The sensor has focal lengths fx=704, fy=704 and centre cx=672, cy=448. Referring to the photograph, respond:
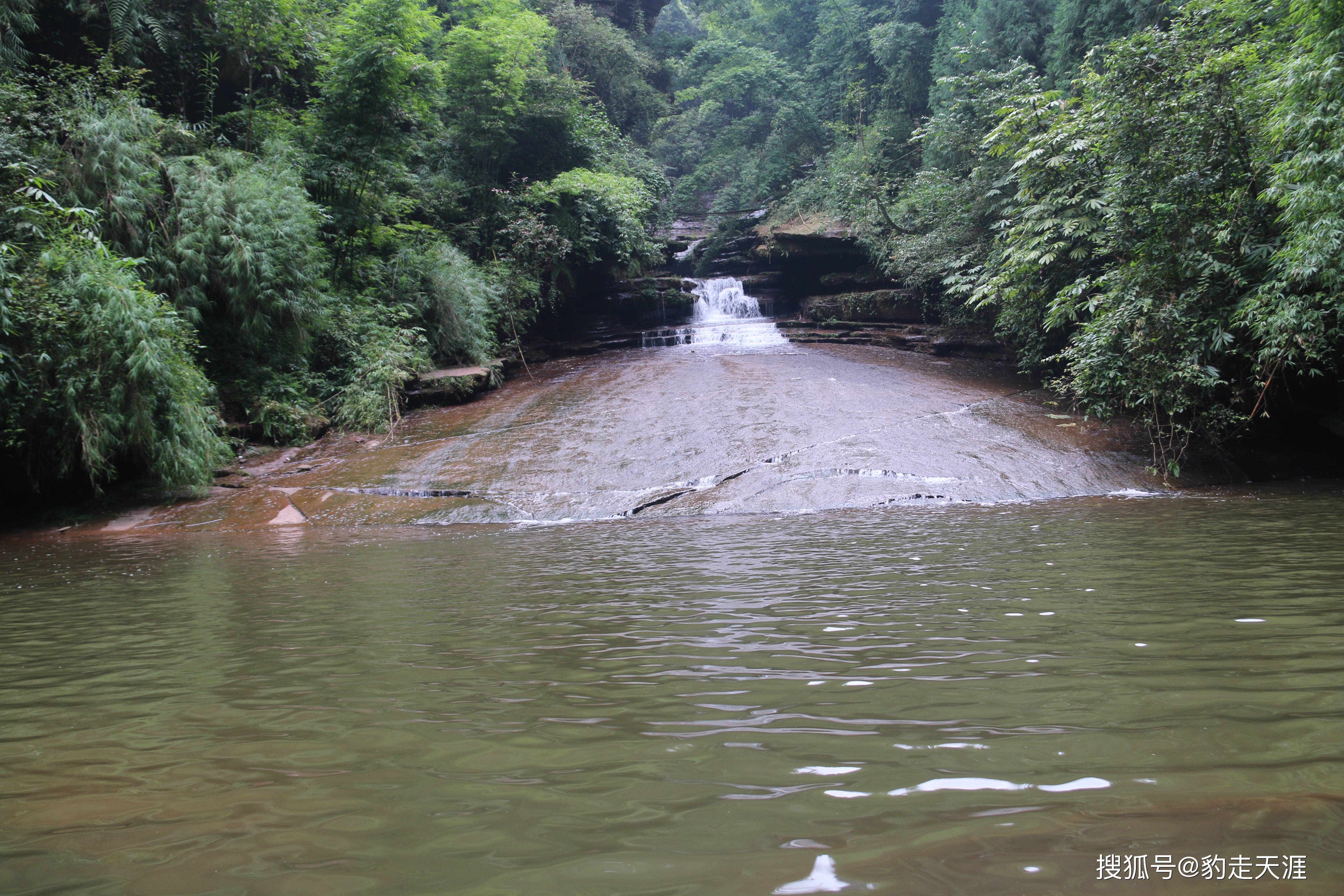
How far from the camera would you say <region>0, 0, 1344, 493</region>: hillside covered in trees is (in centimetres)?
890

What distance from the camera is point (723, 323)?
880 inches

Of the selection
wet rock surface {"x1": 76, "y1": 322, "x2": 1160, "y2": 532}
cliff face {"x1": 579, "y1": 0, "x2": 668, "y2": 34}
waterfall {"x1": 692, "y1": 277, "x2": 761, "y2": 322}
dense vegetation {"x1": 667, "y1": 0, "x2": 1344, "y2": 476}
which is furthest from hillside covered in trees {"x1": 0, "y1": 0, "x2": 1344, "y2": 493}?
cliff face {"x1": 579, "y1": 0, "x2": 668, "y2": 34}

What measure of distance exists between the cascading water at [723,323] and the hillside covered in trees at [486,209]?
232cm

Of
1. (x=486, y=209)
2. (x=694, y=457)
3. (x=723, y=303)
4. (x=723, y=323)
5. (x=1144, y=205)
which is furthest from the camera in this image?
(x=723, y=303)

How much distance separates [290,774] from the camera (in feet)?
6.79

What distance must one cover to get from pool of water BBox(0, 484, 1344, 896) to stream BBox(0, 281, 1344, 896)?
0.01 meters

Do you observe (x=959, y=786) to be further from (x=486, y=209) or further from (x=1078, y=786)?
(x=486, y=209)

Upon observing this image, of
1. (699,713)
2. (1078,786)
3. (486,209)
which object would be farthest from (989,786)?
(486,209)

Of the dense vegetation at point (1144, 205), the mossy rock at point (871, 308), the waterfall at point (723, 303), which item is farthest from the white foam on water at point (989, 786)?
the waterfall at point (723, 303)

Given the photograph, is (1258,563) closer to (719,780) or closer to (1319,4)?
(719,780)

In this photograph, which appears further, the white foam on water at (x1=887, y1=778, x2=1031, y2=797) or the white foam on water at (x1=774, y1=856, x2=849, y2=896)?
the white foam on water at (x1=887, y1=778, x2=1031, y2=797)

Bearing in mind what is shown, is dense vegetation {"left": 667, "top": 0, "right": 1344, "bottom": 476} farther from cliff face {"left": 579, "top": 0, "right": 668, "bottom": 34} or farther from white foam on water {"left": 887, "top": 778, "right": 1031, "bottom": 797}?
cliff face {"left": 579, "top": 0, "right": 668, "bottom": 34}

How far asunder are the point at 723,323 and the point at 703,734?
20.7 meters

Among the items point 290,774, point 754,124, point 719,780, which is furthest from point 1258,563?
point 754,124
